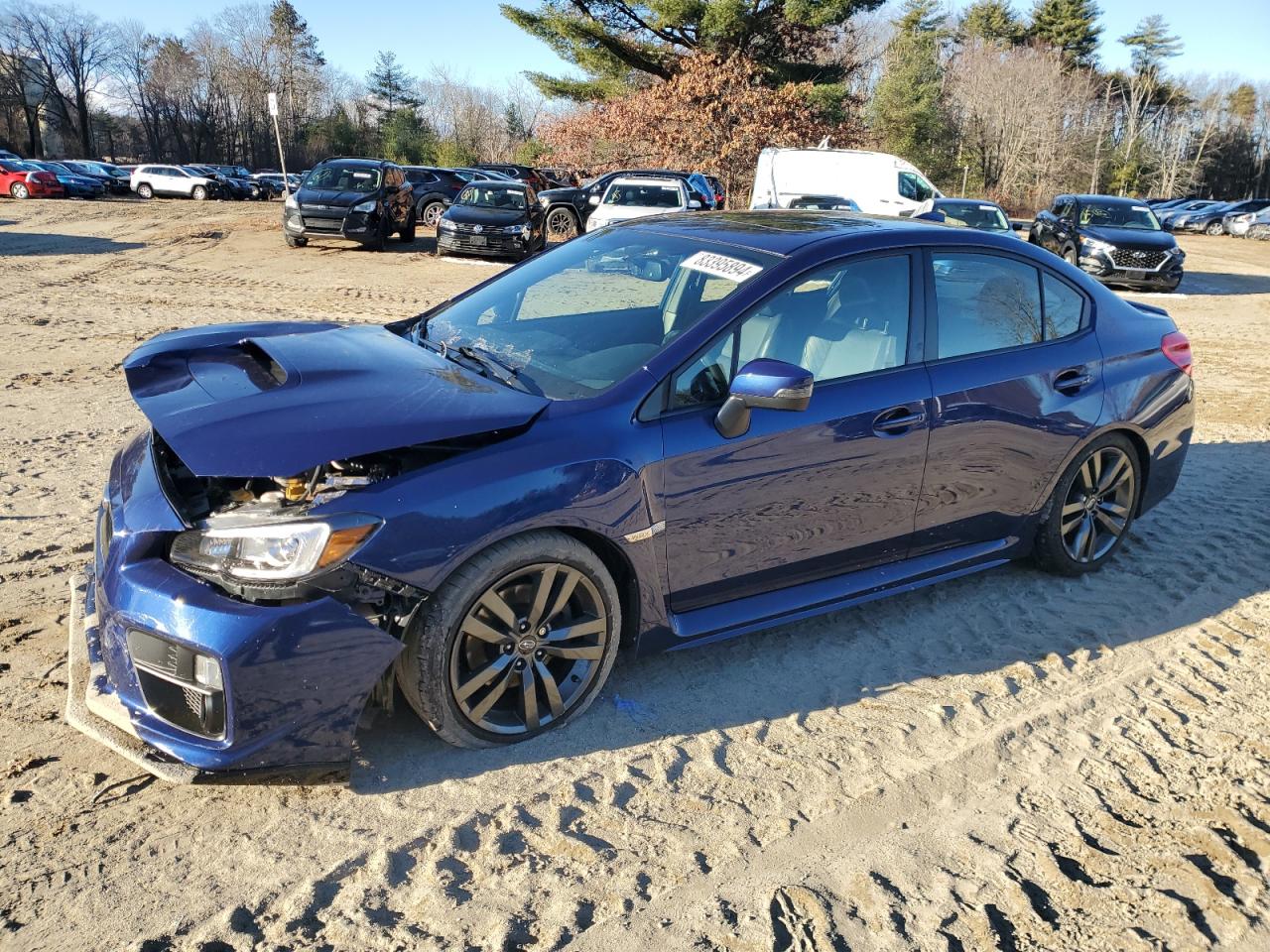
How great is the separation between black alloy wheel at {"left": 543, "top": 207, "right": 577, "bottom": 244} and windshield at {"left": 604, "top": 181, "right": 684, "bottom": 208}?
2.88 metres

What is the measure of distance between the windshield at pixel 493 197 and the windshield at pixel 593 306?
1530 cm

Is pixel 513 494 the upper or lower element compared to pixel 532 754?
upper

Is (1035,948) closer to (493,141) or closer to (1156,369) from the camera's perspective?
(1156,369)

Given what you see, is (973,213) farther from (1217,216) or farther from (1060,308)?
(1217,216)

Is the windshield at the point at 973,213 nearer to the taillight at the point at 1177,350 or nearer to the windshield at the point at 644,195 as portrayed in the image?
the windshield at the point at 644,195

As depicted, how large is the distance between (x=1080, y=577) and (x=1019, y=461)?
914mm

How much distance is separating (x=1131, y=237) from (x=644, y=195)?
354 inches

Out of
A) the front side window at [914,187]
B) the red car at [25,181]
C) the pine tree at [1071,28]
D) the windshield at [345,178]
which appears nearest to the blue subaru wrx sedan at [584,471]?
the front side window at [914,187]

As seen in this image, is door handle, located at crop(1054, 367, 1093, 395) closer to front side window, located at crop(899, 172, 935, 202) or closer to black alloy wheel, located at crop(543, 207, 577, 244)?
front side window, located at crop(899, 172, 935, 202)

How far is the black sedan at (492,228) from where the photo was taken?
18391 mm

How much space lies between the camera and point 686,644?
350 centimetres

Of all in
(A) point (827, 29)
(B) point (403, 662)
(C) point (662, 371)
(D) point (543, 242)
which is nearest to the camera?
(B) point (403, 662)

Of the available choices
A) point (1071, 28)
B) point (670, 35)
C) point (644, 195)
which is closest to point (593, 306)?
point (644, 195)

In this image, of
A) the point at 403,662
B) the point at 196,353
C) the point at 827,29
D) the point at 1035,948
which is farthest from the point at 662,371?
the point at 827,29
